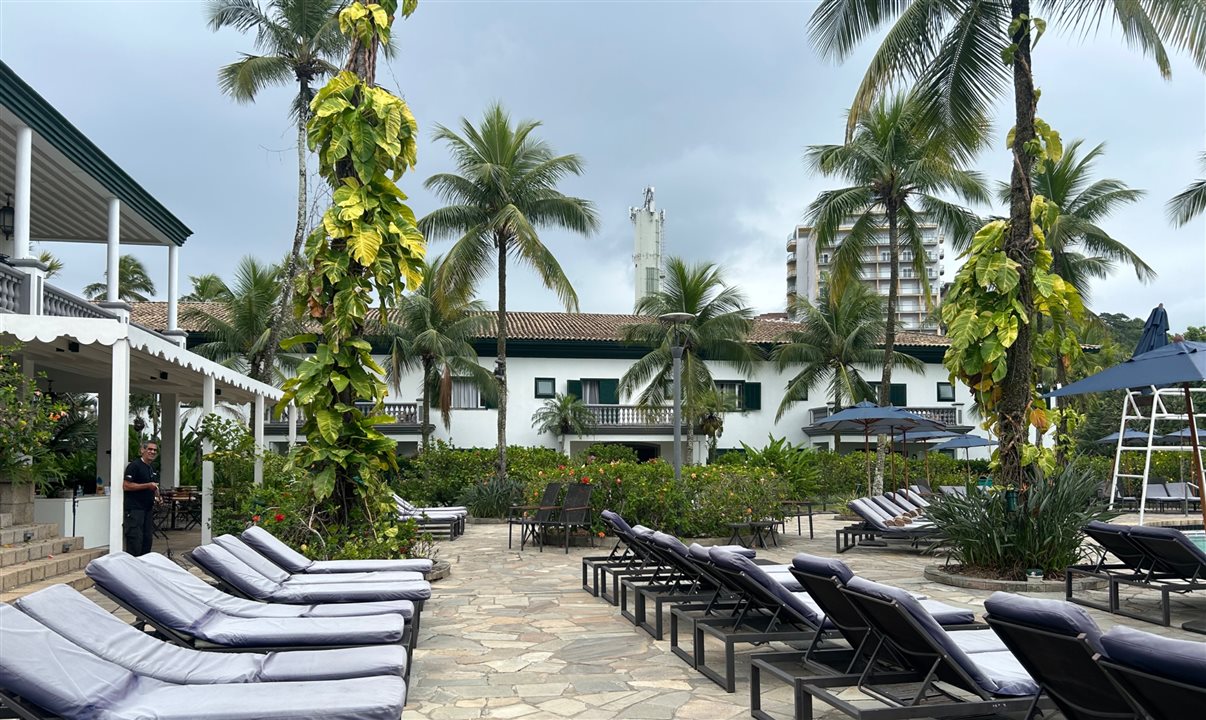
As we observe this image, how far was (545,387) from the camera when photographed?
115 ft

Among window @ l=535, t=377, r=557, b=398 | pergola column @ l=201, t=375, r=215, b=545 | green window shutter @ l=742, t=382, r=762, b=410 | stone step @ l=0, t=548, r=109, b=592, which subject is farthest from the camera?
green window shutter @ l=742, t=382, r=762, b=410

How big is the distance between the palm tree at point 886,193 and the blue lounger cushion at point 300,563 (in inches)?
603

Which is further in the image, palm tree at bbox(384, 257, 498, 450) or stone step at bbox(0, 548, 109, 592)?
palm tree at bbox(384, 257, 498, 450)

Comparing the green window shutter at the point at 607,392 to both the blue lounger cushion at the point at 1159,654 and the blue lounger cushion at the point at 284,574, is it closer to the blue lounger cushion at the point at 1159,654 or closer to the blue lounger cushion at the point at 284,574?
the blue lounger cushion at the point at 284,574

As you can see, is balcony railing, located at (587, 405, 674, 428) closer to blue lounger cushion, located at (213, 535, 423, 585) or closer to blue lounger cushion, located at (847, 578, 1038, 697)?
blue lounger cushion, located at (213, 535, 423, 585)

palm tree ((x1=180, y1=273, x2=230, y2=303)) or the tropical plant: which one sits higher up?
palm tree ((x1=180, y1=273, x2=230, y2=303))

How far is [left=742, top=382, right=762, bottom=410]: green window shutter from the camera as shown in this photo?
36.6m

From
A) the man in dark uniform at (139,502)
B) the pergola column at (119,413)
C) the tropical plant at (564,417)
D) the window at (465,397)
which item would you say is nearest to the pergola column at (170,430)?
the man in dark uniform at (139,502)

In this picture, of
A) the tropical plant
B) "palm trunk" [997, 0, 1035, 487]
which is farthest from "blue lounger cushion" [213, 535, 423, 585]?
the tropical plant

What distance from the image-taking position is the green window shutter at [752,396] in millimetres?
36594

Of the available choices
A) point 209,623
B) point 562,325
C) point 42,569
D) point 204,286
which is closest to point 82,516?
point 42,569

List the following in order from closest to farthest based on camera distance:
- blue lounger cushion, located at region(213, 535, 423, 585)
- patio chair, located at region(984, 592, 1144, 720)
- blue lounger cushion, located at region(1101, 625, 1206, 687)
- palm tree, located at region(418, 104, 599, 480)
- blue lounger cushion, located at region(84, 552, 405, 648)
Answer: blue lounger cushion, located at region(1101, 625, 1206, 687)
patio chair, located at region(984, 592, 1144, 720)
blue lounger cushion, located at region(84, 552, 405, 648)
blue lounger cushion, located at region(213, 535, 423, 585)
palm tree, located at region(418, 104, 599, 480)

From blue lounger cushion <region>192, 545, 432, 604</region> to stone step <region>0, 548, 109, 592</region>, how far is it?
4.15 m

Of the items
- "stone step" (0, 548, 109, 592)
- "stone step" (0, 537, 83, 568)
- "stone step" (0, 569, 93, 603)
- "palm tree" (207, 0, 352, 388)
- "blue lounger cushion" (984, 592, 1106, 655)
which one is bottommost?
"stone step" (0, 569, 93, 603)
